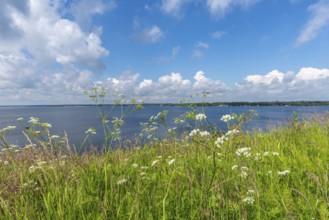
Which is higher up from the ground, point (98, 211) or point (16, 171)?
point (16, 171)

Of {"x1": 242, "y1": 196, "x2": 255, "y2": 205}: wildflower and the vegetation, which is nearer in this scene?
the vegetation

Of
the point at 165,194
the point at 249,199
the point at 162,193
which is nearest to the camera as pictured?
the point at 249,199

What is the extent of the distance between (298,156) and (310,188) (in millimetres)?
1680

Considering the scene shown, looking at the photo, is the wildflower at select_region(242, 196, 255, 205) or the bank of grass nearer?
the bank of grass

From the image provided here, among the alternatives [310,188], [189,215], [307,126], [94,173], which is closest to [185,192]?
[189,215]

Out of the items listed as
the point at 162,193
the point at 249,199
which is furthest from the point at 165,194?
the point at 249,199

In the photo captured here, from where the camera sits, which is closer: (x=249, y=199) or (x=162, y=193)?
(x=249, y=199)

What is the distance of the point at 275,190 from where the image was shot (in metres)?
4.58

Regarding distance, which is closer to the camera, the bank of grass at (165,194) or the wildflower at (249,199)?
the bank of grass at (165,194)

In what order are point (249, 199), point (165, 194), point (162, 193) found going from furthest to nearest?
1. point (162, 193)
2. point (165, 194)
3. point (249, 199)

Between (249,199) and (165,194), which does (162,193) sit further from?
(249,199)

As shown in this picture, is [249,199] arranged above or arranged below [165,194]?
above

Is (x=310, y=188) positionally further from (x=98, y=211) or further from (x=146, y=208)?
(x=98, y=211)

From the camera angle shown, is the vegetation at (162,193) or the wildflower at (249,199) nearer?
the vegetation at (162,193)
